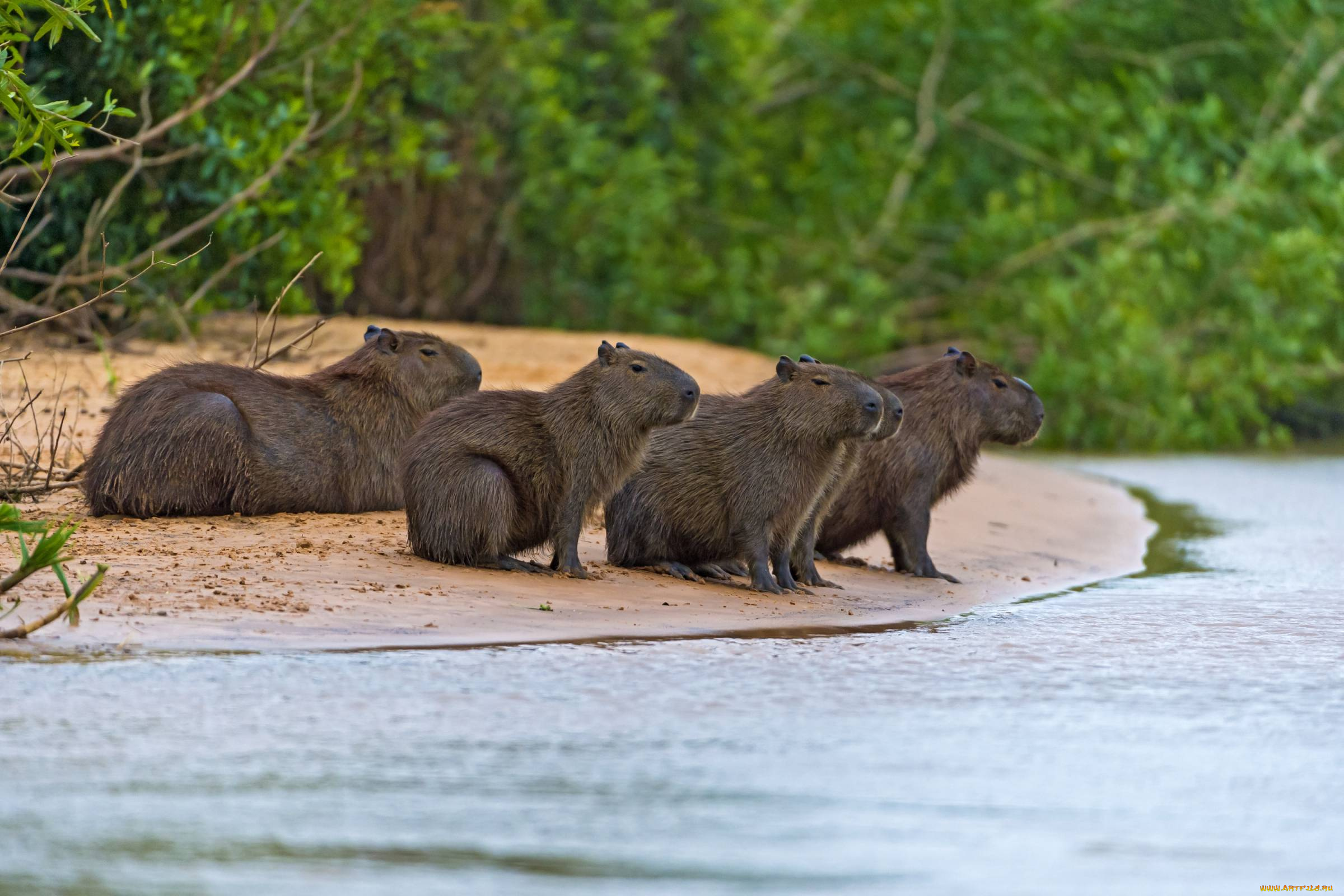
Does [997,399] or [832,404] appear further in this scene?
[997,399]

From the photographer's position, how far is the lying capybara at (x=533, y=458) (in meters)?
6.67

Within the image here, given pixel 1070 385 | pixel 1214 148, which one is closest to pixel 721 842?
pixel 1070 385

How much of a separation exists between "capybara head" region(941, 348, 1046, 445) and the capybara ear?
99.9 inches

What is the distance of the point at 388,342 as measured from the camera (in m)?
7.88

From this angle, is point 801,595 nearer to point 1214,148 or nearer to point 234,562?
point 234,562

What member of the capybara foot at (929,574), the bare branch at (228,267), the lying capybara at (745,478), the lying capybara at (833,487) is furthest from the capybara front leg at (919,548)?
the bare branch at (228,267)

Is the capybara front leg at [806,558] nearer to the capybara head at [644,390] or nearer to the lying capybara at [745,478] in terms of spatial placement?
the lying capybara at [745,478]

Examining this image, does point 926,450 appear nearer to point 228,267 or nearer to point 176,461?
point 176,461

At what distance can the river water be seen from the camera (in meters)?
3.53

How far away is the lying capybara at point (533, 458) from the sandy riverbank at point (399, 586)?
6.6 inches

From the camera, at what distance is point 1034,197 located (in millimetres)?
18266

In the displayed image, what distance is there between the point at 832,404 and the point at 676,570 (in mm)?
894

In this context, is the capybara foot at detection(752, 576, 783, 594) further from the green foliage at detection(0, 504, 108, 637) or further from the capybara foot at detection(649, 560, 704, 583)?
the green foliage at detection(0, 504, 108, 637)

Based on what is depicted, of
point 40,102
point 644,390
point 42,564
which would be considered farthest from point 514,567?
point 40,102
